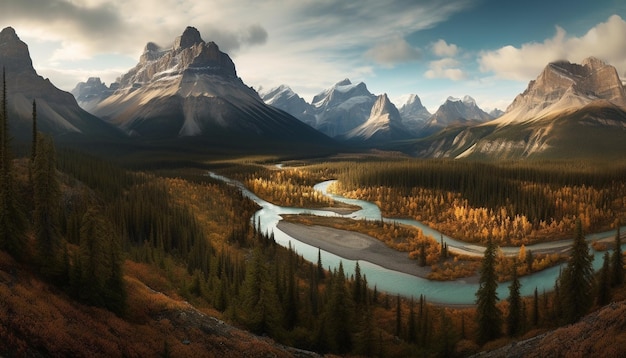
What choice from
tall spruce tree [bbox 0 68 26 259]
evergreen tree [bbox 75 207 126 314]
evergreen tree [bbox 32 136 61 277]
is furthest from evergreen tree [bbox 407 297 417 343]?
tall spruce tree [bbox 0 68 26 259]

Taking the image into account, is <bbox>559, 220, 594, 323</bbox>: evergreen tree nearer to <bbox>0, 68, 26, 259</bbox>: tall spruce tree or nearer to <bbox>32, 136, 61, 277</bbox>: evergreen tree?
<bbox>32, 136, 61, 277</bbox>: evergreen tree

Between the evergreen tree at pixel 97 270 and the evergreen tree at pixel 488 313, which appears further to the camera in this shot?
the evergreen tree at pixel 488 313

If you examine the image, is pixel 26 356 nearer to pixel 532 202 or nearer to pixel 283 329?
pixel 283 329

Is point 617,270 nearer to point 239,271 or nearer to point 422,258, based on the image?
point 422,258

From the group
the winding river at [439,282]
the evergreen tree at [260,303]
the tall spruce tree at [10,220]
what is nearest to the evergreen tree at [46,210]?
A: the tall spruce tree at [10,220]

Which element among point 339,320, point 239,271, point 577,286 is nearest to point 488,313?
point 577,286

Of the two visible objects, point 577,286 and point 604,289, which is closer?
point 577,286

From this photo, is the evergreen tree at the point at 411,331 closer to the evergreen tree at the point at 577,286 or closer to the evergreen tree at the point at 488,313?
the evergreen tree at the point at 488,313
